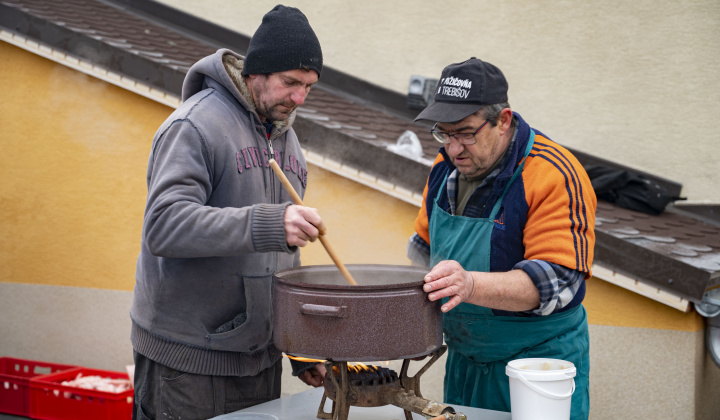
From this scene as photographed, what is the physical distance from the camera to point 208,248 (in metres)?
2.14

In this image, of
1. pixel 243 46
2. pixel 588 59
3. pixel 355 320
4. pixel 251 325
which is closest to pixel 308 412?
pixel 251 325

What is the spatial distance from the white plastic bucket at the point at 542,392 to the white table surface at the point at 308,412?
28cm

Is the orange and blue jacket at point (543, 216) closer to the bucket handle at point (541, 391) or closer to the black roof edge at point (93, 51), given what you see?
the bucket handle at point (541, 391)

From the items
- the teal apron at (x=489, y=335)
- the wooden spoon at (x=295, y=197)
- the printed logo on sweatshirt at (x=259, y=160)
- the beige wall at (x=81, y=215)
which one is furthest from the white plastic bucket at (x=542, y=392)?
the beige wall at (x=81, y=215)

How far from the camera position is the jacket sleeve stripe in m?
2.41

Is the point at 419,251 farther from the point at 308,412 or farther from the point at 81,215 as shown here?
A: the point at 81,215

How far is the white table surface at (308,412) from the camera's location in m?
2.42

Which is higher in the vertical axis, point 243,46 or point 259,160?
point 243,46

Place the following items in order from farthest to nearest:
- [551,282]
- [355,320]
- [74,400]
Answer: [74,400] → [551,282] → [355,320]

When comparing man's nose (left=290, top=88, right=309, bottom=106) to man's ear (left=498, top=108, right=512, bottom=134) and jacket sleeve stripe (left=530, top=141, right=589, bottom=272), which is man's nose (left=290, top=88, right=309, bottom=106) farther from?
jacket sleeve stripe (left=530, top=141, right=589, bottom=272)

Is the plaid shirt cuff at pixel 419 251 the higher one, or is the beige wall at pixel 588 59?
the beige wall at pixel 588 59

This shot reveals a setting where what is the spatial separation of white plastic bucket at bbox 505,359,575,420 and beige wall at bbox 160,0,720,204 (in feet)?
13.7

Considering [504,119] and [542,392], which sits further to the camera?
[504,119]

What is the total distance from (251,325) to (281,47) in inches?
42.1
